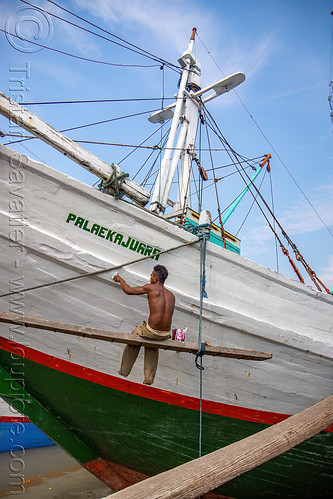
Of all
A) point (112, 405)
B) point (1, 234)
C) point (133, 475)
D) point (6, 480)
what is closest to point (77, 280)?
point (1, 234)

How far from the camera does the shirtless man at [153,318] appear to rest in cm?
280

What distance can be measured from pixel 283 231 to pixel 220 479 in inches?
170

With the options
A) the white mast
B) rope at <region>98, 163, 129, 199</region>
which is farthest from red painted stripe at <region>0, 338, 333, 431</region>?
the white mast

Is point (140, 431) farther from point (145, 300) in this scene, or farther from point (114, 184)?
point (114, 184)

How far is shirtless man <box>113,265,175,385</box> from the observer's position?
9.18 ft

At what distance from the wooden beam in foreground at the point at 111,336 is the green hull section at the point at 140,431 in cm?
115

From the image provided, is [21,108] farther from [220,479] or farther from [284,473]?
[284,473]

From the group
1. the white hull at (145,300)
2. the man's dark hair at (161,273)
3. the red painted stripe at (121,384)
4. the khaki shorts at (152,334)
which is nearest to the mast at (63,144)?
the white hull at (145,300)

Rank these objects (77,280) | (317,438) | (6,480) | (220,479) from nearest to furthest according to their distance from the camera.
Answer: (220,479) → (77,280) → (317,438) → (6,480)

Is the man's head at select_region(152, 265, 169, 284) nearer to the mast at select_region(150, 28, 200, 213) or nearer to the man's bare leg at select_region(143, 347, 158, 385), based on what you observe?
the man's bare leg at select_region(143, 347, 158, 385)

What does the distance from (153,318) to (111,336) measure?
15.5 inches

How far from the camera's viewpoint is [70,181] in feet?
10.2

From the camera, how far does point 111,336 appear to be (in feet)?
8.63

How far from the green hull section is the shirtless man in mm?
785
